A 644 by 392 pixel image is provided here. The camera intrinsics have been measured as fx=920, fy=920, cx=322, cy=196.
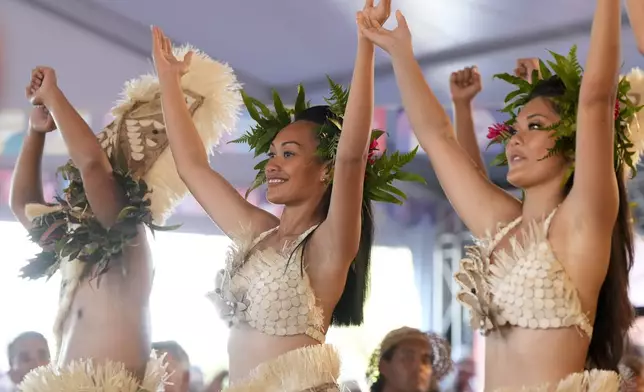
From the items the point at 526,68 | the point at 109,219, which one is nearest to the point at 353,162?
the point at 526,68

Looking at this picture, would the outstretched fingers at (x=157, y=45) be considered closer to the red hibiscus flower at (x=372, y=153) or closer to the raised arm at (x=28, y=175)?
the raised arm at (x=28, y=175)

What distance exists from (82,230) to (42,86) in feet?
1.41

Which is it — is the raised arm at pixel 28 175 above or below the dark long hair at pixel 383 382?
above

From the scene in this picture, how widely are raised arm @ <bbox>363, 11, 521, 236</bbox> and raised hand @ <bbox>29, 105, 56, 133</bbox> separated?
1114mm

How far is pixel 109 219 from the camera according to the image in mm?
2527

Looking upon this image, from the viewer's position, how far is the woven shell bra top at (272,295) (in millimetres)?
2045

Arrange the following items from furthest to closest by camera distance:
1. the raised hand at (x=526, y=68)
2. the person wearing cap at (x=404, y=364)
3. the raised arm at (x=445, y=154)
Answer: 1. the person wearing cap at (x=404, y=364)
2. the raised hand at (x=526, y=68)
3. the raised arm at (x=445, y=154)

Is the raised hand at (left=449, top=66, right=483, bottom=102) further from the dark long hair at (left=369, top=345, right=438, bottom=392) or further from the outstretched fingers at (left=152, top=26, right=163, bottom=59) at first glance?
the dark long hair at (left=369, top=345, right=438, bottom=392)

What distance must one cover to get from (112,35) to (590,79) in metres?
2.21

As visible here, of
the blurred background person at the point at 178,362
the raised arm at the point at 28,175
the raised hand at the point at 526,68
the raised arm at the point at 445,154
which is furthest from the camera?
the blurred background person at the point at 178,362

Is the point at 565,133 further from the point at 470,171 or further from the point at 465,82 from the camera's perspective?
the point at 465,82

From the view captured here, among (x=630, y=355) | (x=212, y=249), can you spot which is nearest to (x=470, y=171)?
(x=630, y=355)

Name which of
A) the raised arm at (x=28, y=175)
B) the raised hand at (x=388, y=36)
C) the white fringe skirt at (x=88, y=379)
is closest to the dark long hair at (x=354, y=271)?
the raised hand at (x=388, y=36)

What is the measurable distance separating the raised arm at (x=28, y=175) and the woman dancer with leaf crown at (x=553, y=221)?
120 cm
